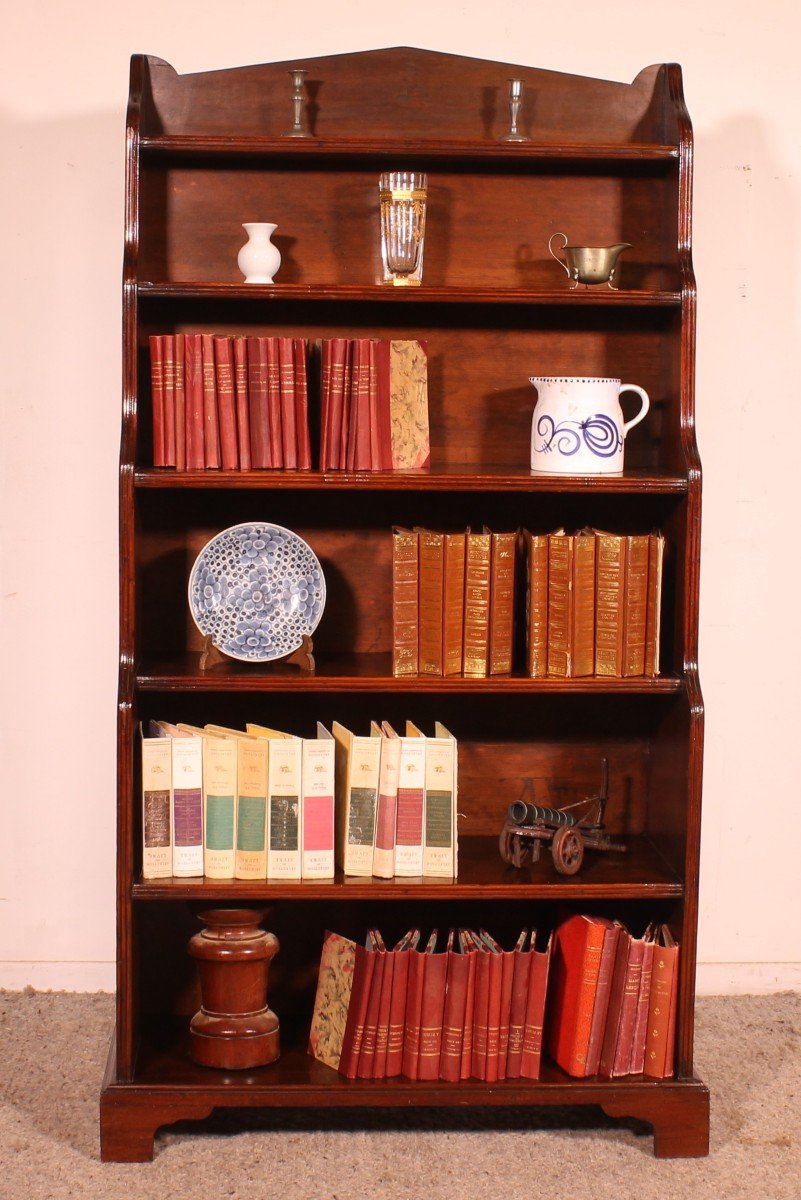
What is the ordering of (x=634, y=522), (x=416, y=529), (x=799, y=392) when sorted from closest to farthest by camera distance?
(x=416, y=529), (x=634, y=522), (x=799, y=392)

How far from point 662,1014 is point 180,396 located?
1.40 metres

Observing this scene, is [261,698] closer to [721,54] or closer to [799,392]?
[799,392]

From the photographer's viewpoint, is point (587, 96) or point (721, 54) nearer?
point (587, 96)

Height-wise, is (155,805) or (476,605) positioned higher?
(476,605)

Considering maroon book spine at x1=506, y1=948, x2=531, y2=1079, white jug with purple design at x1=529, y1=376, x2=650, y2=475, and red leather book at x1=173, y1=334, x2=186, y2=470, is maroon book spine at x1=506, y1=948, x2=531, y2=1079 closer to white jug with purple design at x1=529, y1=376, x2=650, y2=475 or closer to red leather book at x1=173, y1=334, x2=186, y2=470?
white jug with purple design at x1=529, y1=376, x2=650, y2=475

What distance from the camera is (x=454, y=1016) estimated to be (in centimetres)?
239

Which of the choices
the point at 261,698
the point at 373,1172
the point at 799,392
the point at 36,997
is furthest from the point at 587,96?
the point at 36,997

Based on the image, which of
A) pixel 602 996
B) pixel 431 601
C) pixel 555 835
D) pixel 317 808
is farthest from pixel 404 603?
pixel 602 996

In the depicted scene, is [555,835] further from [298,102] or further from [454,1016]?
[298,102]

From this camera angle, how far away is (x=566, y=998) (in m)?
2.43

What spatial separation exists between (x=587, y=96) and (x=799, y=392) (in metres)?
0.78

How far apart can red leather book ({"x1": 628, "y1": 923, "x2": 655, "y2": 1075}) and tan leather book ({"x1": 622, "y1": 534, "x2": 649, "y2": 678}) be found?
498 millimetres

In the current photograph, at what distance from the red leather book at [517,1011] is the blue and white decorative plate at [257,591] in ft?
2.30

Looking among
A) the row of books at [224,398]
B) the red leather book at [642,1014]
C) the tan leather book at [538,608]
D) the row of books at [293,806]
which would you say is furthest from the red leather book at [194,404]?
the red leather book at [642,1014]
